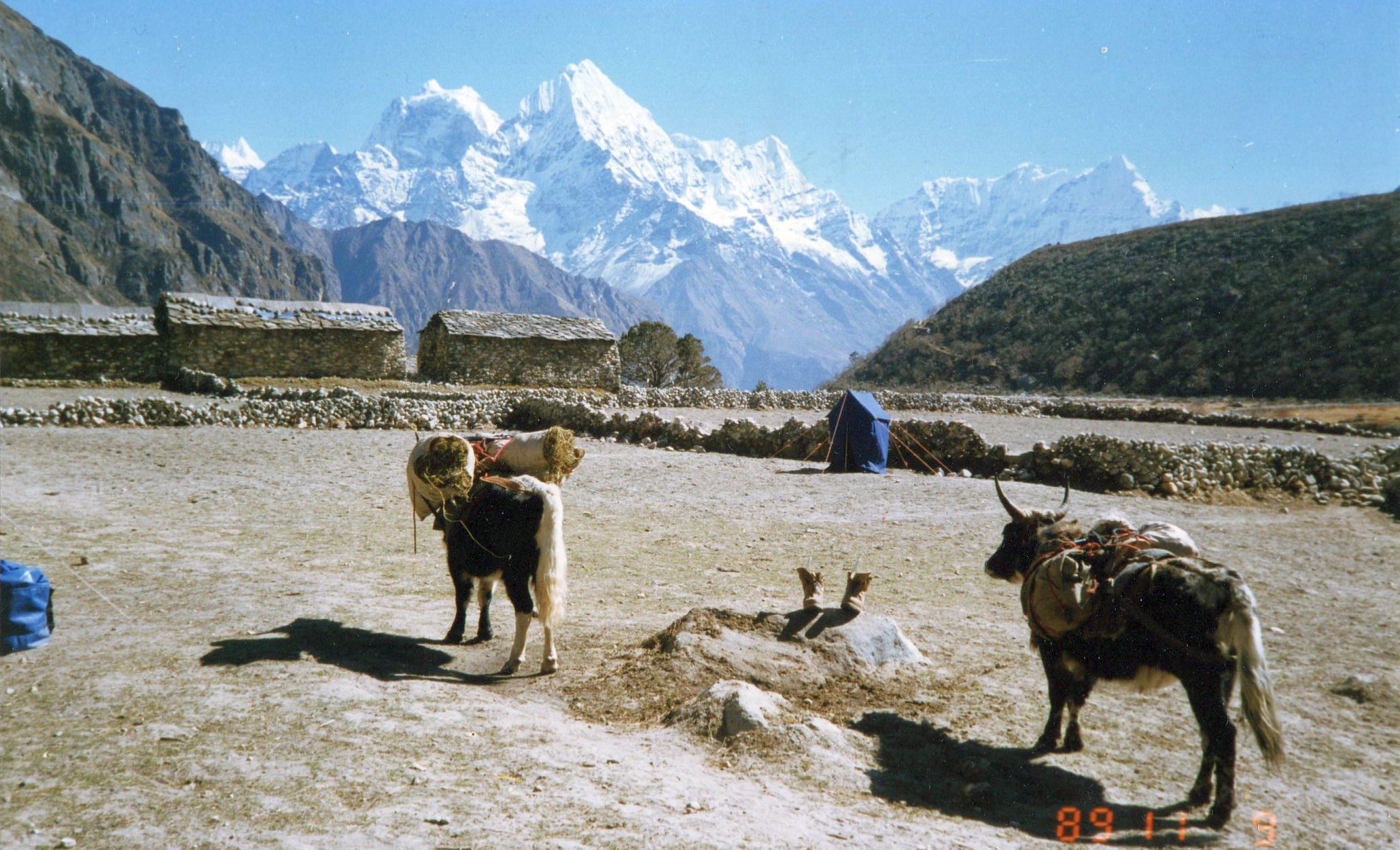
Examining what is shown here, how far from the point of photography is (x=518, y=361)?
113 feet

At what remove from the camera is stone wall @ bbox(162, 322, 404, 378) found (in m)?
29.0

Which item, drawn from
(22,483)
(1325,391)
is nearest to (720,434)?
(22,483)

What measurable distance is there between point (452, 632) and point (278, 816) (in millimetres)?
2747

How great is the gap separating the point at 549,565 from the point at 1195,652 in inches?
147

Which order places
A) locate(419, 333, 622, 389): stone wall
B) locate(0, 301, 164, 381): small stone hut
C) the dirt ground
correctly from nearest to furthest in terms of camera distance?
the dirt ground → locate(0, 301, 164, 381): small stone hut → locate(419, 333, 622, 389): stone wall

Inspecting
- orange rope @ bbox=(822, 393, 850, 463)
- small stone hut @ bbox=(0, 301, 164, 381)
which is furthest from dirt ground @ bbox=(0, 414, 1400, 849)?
small stone hut @ bbox=(0, 301, 164, 381)

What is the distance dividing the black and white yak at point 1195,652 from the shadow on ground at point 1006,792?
229 mm

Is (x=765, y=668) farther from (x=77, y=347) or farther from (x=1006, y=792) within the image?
(x=77, y=347)

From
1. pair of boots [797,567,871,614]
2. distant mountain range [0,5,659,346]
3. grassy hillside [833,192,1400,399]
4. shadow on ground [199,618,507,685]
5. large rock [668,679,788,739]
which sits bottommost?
shadow on ground [199,618,507,685]

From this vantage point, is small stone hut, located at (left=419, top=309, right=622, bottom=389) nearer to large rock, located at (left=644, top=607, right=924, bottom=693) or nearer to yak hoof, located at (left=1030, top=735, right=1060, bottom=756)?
large rock, located at (left=644, top=607, right=924, bottom=693)

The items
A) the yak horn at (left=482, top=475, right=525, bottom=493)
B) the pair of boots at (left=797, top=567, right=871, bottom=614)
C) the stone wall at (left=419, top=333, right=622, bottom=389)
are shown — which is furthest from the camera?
the stone wall at (left=419, top=333, right=622, bottom=389)

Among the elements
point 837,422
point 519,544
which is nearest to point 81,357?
point 837,422

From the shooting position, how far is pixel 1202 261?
57750 millimetres

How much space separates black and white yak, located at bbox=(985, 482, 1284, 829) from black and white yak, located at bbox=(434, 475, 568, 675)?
10.2 ft
